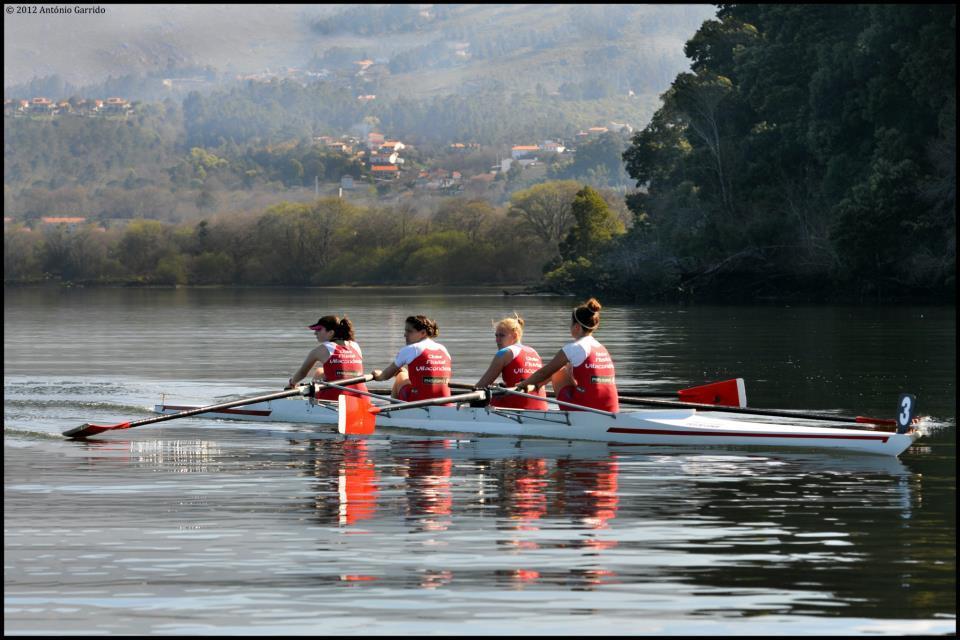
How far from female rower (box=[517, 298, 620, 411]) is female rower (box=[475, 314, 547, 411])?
43 centimetres

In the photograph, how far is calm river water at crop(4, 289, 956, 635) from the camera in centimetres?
975

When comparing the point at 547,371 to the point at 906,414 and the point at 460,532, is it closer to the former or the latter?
the point at 906,414

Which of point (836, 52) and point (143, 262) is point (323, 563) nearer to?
point (836, 52)

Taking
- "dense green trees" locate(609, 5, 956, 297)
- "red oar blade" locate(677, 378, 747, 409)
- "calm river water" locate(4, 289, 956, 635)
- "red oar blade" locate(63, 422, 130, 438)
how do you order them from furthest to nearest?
"dense green trees" locate(609, 5, 956, 297) < "red oar blade" locate(677, 378, 747, 409) < "red oar blade" locate(63, 422, 130, 438) < "calm river water" locate(4, 289, 956, 635)

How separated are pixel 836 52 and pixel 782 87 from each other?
247 inches

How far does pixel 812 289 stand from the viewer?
222 feet

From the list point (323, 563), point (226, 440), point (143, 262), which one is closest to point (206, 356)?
point (226, 440)

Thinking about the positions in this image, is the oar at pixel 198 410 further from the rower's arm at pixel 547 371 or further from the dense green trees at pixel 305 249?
the dense green trees at pixel 305 249

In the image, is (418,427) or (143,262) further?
(143,262)

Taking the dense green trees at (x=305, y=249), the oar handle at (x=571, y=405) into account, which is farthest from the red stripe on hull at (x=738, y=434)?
the dense green trees at (x=305, y=249)

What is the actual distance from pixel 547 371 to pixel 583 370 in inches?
17.4

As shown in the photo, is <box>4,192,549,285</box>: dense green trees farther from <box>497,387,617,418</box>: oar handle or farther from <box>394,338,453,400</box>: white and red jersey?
<box>497,387,617,418</box>: oar handle

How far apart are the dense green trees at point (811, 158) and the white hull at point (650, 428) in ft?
123

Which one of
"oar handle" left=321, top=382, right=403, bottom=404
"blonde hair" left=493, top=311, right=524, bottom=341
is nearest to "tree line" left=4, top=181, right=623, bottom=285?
"oar handle" left=321, top=382, right=403, bottom=404
